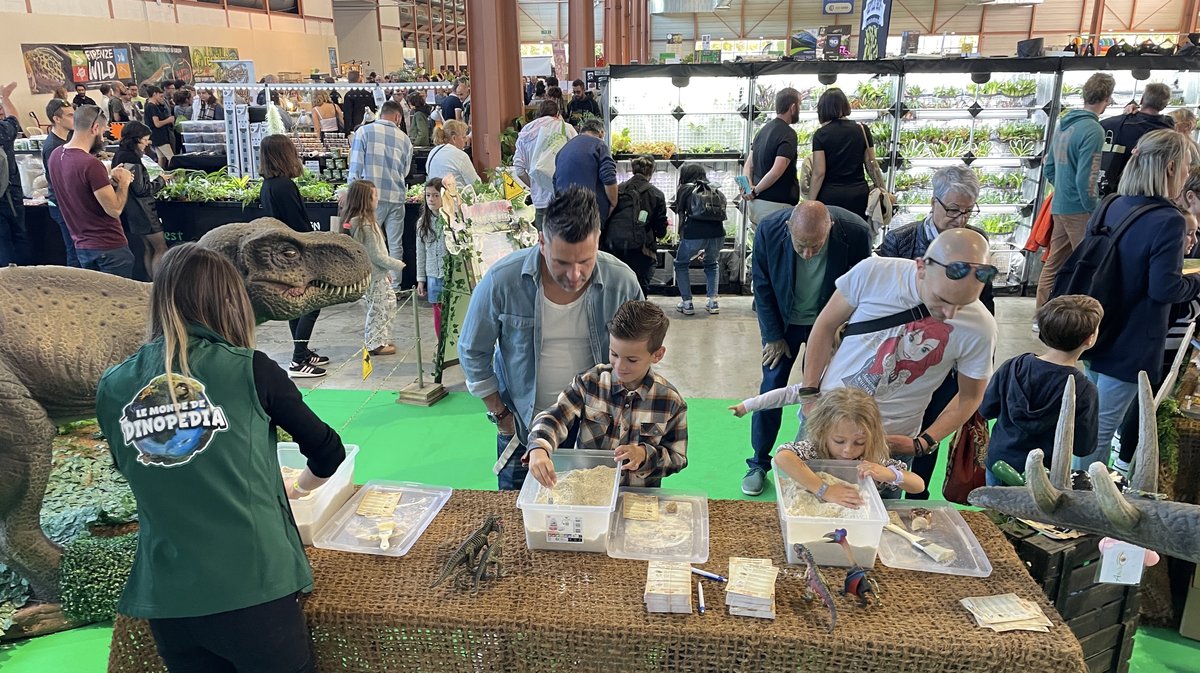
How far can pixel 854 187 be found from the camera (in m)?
6.21

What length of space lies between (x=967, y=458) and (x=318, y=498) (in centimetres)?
255

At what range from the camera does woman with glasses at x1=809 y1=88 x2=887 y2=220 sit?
598 centimetres

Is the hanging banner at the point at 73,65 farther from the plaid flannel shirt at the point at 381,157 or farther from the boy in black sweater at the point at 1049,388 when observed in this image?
the boy in black sweater at the point at 1049,388

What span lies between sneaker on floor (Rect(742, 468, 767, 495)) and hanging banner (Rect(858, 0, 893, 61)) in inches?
212

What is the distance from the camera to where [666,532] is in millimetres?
2352

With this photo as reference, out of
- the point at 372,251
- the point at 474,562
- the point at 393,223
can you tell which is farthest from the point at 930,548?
the point at 393,223

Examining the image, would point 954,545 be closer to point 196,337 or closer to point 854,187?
point 196,337

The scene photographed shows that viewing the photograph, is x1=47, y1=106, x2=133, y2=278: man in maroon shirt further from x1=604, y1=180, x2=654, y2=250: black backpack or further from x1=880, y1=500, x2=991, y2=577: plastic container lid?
x1=880, y1=500, x2=991, y2=577: plastic container lid

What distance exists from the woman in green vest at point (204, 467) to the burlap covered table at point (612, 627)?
0.26 metres

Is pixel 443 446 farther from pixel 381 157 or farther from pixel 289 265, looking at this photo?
pixel 381 157

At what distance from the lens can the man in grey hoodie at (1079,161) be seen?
6031 millimetres

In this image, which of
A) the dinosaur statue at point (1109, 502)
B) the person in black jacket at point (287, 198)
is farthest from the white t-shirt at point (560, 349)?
the person in black jacket at point (287, 198)

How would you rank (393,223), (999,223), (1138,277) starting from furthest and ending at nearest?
(999,223), (393,223), (1138,277)

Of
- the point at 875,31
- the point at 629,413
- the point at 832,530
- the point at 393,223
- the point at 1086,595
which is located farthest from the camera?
the point at 875,31
